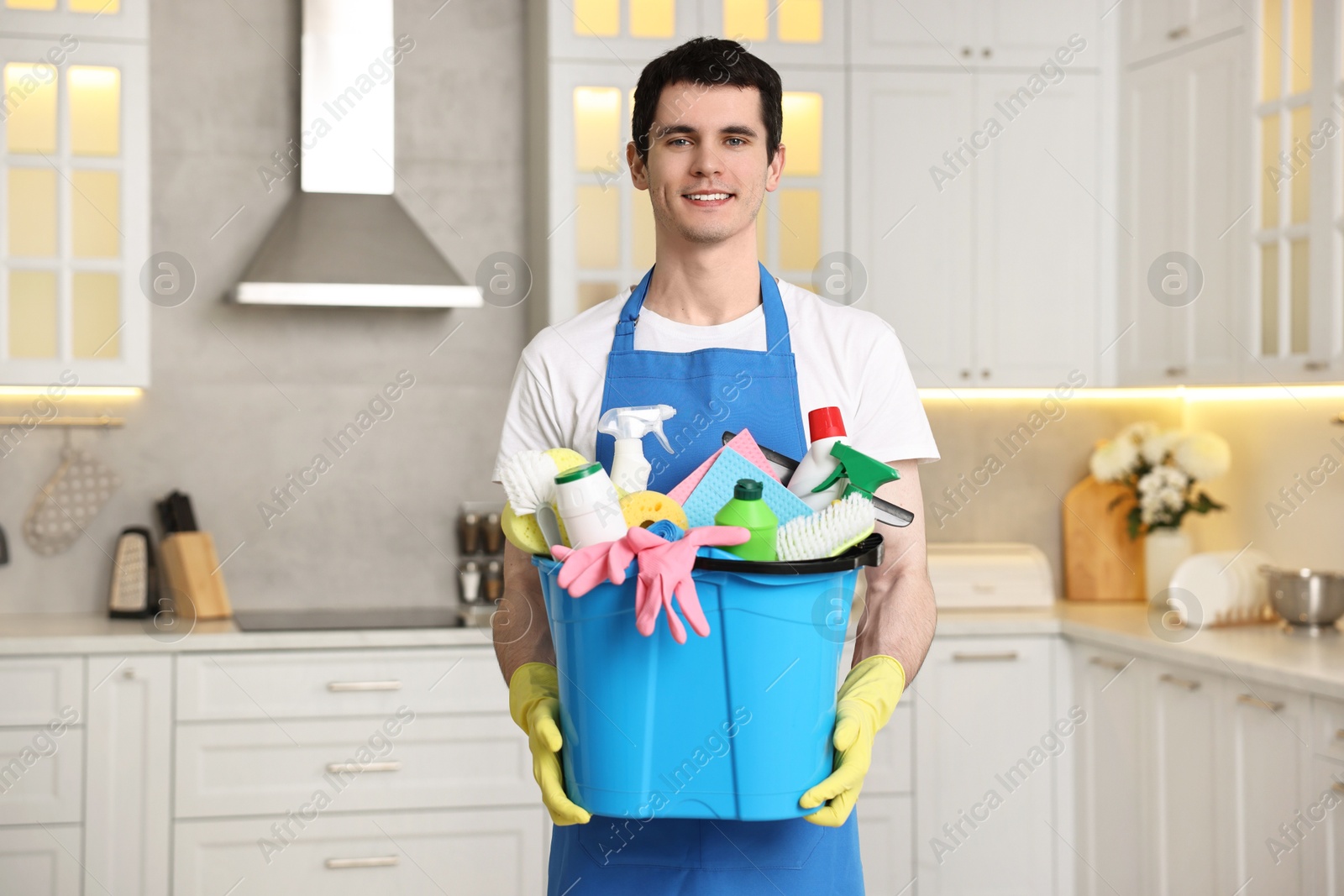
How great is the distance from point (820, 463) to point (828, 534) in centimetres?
12

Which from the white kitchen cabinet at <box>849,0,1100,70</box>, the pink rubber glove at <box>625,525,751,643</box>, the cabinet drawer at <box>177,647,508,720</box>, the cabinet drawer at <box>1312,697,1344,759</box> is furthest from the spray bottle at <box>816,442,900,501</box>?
the white kitchen cabinet at <box>849,0,1100,70</box>

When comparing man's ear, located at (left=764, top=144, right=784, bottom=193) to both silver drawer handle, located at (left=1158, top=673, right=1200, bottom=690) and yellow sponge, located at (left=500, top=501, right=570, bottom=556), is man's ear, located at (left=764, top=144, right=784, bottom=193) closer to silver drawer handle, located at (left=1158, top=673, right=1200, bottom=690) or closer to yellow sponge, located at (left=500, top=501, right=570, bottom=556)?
yellow sponge, located at (left=500, top=501, right=570, bottom=556)

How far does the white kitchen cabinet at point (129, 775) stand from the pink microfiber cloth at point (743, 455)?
6.30ft

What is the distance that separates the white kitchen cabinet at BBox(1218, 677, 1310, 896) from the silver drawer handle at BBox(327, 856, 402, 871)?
170 cm

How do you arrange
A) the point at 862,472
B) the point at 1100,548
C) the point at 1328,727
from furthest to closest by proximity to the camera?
the point at 1100,548
the point at 1328,727
the point at 862,472

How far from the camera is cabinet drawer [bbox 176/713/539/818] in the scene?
2.60m

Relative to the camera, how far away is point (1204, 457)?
2957 millimetres

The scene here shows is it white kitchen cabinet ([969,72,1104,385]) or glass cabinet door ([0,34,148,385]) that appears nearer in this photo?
glass cabinet door ([0,34,148,385])

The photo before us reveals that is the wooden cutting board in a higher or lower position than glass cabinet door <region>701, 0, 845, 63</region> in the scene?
lower

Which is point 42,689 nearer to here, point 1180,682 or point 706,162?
point 706,162

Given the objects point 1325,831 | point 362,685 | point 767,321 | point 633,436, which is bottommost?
point 1325,831

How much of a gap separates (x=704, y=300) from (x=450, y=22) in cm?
222

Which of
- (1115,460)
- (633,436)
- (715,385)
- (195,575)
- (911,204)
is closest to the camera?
(633,436)

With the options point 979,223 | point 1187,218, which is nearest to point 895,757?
point 979,223
